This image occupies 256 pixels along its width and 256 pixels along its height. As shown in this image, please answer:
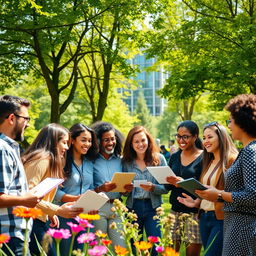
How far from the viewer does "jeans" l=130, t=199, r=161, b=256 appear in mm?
4680

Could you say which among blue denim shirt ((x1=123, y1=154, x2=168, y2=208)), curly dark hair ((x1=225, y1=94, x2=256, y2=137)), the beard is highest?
curly dark hair ((x1=225, y1=94, x2=256, y2=137))

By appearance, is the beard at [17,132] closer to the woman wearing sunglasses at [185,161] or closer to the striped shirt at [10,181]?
the striped shirt at [10,181]

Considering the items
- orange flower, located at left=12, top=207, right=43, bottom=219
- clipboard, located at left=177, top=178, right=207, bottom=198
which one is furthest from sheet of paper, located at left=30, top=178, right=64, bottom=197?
clipboard, located at left=177, top=178, right=207, bottom=198

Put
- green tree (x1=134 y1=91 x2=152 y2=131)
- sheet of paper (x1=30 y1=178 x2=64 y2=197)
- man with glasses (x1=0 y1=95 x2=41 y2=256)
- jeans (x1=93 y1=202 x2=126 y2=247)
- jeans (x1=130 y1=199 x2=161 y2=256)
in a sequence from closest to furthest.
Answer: man with glasses (x1=0 y1=95 x2=41 y2=256) → sheet of paper (x1=30 y1=178 x2=64 y2=197) → jeans (x1=93 y1=202 x2=126 y2=247) → jeans (x1=130 y1=199 x2=161 y2=256) → green tree (x1=134 y1=91 x2=152 y2=131)

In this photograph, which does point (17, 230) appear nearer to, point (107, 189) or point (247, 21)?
point (107, 189)

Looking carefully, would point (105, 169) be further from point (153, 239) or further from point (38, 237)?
point (153, 239)

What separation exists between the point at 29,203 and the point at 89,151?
2.13 meters

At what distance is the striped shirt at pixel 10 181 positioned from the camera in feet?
8.76

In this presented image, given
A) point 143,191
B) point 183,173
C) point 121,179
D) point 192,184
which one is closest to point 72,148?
point 121,179

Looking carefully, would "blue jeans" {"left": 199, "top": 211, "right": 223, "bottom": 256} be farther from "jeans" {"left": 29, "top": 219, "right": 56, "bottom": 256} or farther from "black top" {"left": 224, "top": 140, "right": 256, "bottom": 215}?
"jeans" {"left": 29, "top": 219, "right": 56, "bottom": 256}

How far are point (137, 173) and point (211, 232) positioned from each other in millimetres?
1283

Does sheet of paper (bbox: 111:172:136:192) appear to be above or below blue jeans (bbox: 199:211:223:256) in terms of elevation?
above

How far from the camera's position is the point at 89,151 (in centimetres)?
486

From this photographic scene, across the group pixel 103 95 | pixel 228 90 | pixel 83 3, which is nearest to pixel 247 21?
pixel 228 90
